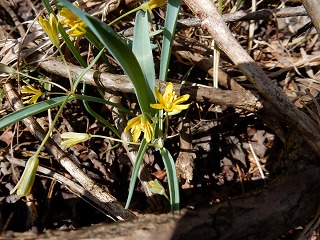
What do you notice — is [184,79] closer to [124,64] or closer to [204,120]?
[204,120]

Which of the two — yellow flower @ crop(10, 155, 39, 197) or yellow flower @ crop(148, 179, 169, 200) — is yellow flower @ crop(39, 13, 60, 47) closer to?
yellow flower @ crop(10, 155, 39, 197)

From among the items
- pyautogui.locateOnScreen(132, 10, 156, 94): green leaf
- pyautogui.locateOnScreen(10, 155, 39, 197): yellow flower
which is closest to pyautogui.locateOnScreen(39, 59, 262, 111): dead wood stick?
pyautogui.locateOnScreen(132, 10, 156, 94): green leaf

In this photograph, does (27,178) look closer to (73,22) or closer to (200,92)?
(73,22)

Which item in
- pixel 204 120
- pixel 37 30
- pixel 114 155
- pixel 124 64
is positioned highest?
pixel 37 30

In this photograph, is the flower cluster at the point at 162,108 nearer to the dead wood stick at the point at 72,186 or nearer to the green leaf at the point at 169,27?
the green leaf at the point at 169,27

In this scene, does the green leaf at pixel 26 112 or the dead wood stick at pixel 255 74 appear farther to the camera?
the dead wood stick at pixel 255 74

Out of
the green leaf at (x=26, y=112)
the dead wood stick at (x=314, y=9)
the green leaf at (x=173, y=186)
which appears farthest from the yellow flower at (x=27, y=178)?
the dead wood stick at (x=314, y=9)

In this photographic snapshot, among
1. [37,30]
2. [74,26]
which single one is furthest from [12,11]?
[74,26]

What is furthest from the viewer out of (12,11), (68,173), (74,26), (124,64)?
(12,11)
